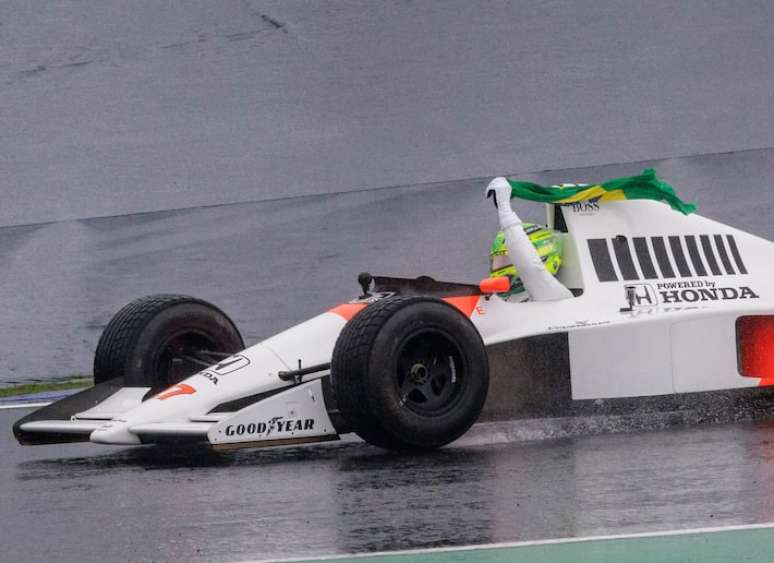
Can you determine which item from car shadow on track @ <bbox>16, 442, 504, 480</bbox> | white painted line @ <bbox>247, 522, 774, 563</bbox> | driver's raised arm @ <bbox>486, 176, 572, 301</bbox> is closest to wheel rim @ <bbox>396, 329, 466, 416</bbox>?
car shadow on track @ <bbox>16, 442, 504, 480</bbox>

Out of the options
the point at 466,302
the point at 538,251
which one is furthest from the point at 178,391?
the point at 538,251

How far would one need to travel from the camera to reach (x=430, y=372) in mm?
7621

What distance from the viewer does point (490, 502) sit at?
5.97 meters

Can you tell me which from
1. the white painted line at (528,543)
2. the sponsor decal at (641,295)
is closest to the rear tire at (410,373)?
the sponsor decal at (641,295)

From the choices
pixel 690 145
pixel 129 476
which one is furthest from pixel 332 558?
pixel 690 145

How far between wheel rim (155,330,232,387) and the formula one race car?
0.01 metres

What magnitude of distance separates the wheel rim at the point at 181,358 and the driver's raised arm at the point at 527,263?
5.86 feet

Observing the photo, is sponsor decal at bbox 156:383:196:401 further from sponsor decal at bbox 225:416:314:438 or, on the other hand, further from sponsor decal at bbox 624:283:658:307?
sponsor decal at bbox 624:283:658:307

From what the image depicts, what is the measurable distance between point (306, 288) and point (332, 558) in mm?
8545

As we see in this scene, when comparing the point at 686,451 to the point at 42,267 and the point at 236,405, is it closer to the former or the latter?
the point at 236,405

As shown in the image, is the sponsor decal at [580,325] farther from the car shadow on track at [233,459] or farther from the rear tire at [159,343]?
the rear tire at [159,343]

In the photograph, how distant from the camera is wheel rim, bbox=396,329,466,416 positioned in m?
7.52

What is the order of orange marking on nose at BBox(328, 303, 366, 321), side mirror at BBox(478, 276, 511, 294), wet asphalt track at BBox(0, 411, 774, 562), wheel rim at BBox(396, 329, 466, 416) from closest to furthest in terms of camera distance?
wet asphalt track at BBox(0, 411, 774, 562)
wheel rim at BBox(396, 329, 466, 416)
side mirror at BBox(478, 276, 511, 294)
orange marking on nose at BBox(328, 303, 366, 321)

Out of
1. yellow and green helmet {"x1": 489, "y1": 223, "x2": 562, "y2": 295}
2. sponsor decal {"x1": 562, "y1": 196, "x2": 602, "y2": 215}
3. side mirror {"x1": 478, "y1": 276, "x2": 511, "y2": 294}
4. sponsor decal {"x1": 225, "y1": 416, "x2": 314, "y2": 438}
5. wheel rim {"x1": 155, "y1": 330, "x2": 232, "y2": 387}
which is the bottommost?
sponsor decal {"x1": 225, "y1": 416, "x2": 314, "y2": 438}
